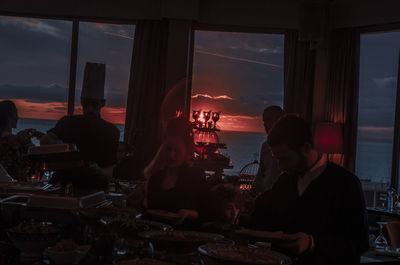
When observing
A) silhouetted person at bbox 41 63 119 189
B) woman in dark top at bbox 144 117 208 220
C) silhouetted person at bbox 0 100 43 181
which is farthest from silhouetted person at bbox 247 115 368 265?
silhouetted person at bbox 0 100 43 181

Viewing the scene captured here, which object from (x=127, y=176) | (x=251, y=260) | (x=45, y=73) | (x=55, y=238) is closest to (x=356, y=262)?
(x=251, y=260)

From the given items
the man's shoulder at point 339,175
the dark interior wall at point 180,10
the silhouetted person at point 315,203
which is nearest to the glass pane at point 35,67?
the dark interior wall at point 180,10

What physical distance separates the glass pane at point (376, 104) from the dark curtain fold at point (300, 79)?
67 cm

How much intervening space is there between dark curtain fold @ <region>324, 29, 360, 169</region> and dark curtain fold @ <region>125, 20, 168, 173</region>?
2290 millimetres

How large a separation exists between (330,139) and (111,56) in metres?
3.31

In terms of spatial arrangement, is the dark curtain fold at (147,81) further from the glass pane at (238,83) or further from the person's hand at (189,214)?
the person's hand at (189,214)

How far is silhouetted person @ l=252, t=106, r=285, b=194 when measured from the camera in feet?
13.2

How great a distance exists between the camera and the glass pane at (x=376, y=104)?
6.54 m

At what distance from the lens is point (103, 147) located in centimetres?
304

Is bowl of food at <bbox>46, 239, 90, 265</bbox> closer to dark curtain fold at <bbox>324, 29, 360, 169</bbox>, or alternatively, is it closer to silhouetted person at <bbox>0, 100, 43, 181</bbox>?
silhouetted person at <bbox>0, 100, 43, 181</bbox>

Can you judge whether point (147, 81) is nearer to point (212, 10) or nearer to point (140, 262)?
point (212, 10)

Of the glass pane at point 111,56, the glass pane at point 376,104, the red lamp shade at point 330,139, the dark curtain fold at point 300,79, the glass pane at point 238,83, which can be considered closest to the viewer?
the red lamp shade at point 330,139

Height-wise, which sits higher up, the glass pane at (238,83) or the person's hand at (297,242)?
the glass pane at (238,83)

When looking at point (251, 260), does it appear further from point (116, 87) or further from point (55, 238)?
point (116, 87)
